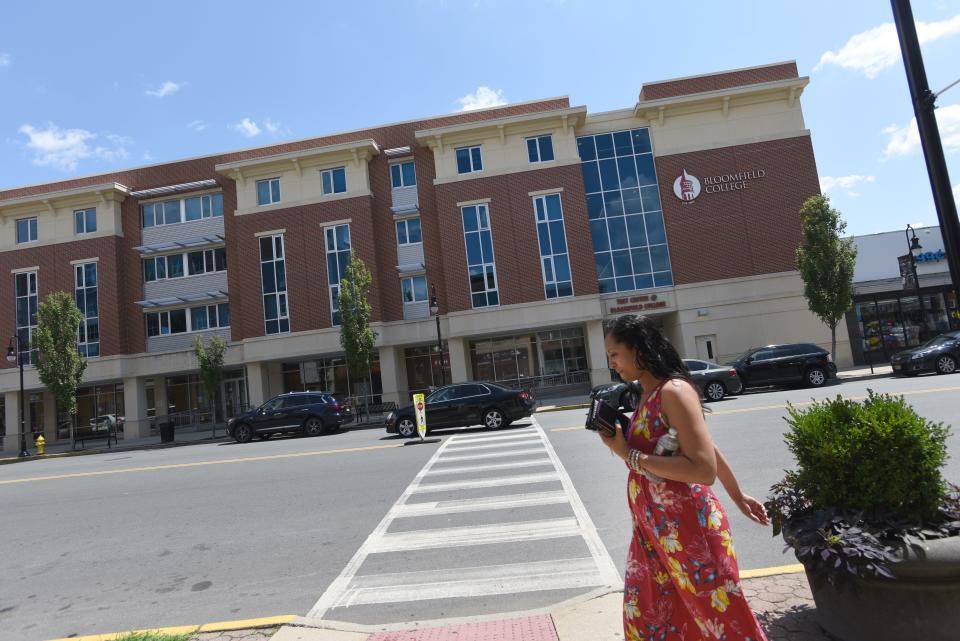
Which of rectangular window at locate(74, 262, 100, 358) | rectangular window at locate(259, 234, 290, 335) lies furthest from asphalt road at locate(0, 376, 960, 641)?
rectangular window at locate(74, 262, 100, 358)

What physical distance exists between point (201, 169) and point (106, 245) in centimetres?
667

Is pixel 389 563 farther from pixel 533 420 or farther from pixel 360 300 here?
pixel 360 300

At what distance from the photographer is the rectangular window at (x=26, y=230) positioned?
32.3m

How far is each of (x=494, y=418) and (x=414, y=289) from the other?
15033 millimetres

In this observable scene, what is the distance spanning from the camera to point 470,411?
16.2 meters

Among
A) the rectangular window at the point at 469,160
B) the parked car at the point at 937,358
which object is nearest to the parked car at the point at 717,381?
the parked car at the point at 937,358

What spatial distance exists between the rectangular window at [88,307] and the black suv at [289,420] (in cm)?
1616

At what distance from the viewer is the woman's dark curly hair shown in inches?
97.0

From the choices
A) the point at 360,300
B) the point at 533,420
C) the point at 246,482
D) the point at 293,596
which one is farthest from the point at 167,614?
the point at 360,300

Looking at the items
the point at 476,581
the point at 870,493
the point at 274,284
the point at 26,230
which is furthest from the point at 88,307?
the point at 870,493

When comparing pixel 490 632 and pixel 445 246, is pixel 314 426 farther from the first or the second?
pixel 490 632

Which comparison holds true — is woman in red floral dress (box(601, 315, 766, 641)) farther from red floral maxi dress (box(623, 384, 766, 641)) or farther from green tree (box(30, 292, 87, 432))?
green tree (box(30, 292, 87, 432))

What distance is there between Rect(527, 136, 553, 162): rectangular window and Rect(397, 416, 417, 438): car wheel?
58.2 ft

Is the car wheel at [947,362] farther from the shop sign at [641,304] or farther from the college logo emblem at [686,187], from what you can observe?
the college logo emblem at [686,187]
